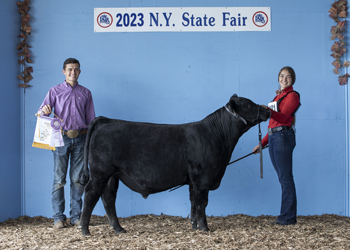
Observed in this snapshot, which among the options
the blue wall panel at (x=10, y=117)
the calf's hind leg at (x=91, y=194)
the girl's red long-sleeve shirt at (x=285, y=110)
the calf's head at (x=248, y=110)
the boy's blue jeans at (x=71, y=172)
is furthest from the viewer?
the blue wall panel at (x=10, y=117)

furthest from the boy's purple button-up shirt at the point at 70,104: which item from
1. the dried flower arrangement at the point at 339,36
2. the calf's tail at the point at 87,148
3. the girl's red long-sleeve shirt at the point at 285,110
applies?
the dried flower arrangement at the point at 339,36

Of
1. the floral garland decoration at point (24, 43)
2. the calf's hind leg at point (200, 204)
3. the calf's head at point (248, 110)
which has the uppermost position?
the floral garland decoration at point (24, 43)

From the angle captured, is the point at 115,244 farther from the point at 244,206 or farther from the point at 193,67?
the point at 193,67

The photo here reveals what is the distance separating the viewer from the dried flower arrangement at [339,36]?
14.2ft

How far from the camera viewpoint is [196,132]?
3.33m

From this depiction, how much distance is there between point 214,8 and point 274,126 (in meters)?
1.84

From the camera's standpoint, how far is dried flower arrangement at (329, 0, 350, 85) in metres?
4.34

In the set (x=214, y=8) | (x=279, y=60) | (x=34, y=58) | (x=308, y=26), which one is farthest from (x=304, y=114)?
(x=34, y=58)

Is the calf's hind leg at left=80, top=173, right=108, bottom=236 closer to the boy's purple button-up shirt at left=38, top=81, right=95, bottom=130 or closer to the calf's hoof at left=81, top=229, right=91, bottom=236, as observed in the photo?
the calf's hoof at left=81, top=229, right=91, bottom=236

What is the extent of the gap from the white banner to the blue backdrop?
8 cm

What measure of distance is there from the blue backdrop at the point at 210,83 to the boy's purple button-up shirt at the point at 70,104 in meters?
0.60

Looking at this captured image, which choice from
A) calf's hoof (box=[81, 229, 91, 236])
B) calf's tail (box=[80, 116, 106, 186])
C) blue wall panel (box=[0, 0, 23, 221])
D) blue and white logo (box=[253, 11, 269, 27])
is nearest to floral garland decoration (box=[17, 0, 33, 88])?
blue wall panel (box=[0, 0, 23, 221])

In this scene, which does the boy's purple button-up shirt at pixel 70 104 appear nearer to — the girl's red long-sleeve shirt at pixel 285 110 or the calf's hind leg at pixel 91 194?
the calf's hind leg at pixel 91 194

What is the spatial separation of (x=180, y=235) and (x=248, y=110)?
1399mm
